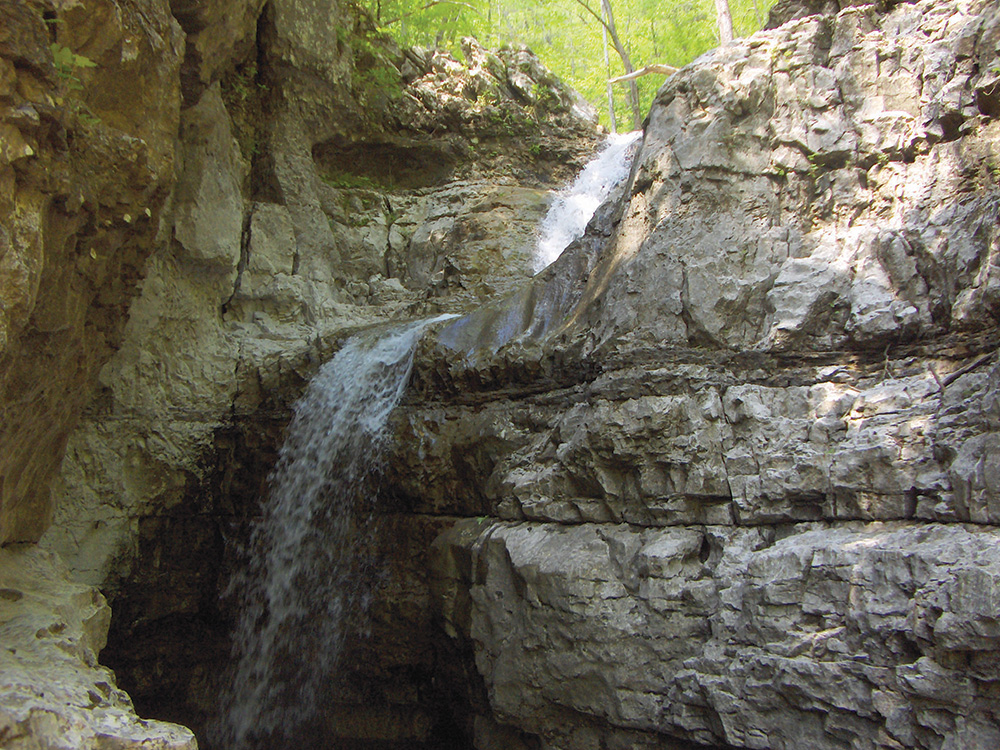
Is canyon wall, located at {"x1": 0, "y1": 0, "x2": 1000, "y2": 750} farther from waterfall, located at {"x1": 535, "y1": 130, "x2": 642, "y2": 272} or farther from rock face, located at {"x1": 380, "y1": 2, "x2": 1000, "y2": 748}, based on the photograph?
waterfall, located at {"x1": 535, "y1": 130, "x2": 642, "y2": 272}

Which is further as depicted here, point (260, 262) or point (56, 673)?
point (260, 262)

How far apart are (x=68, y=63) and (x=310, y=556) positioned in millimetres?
4820

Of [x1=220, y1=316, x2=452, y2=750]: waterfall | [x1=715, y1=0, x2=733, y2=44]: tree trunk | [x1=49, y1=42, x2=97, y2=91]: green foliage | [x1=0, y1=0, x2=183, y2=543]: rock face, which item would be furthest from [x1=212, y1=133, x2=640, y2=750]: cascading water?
[x1=715, y1=0, x2=733, y2=44]: tree trunk

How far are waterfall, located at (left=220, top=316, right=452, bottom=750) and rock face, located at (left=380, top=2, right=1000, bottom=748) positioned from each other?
2.80ft

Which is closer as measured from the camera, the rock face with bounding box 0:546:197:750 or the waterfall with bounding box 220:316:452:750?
the rock face with bounding box 0:546:197:750

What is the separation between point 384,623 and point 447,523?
3.87ft

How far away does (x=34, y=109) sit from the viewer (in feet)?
10.1

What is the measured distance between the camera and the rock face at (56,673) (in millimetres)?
2858

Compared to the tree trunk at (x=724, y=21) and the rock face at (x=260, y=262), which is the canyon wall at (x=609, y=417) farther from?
the tree trunk at (x=724, y=21)

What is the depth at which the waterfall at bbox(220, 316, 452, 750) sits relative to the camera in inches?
265

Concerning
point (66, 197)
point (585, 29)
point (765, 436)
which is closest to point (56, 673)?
point (66, 197)

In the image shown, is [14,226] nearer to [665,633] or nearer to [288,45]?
[665,633]

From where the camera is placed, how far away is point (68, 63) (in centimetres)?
371

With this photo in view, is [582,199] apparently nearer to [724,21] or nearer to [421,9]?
[724,21]
